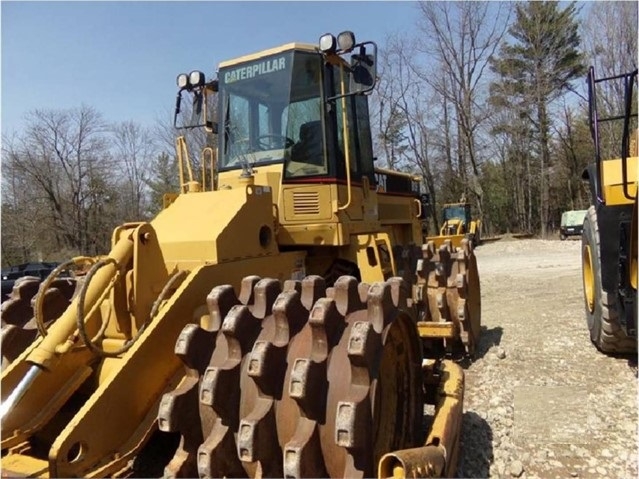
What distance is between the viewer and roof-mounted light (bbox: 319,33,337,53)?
4.72 metres

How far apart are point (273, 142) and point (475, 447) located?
3.11m

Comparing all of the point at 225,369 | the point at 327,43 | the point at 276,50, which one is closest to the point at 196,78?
the point at 276,50

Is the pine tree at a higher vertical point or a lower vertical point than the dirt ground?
higher

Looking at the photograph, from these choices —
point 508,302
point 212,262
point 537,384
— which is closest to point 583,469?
point 537,384

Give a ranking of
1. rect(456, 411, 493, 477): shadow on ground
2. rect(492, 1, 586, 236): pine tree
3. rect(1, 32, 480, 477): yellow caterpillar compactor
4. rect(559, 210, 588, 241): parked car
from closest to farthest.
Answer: rect(1, 32, 480, 477): yellow caterpillar compactor
rect(456, 411, 493, 477): shadow on ground
rect(559, 210, 588, 241): parked car
rect(492, 1, 586, 236): pine tree

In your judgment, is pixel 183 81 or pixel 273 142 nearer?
pixel 273 142

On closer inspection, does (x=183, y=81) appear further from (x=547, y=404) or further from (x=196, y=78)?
(x=547, y=404)

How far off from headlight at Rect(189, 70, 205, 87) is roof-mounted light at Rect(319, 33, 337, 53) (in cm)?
146

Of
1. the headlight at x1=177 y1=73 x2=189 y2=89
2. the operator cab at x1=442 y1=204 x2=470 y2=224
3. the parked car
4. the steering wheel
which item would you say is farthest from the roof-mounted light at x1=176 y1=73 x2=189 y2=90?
the parked car

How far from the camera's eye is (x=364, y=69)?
14.6ft

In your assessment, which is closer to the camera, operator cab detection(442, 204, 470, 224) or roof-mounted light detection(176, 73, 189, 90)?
roof-mounted light detection(176, 73, 189, 90)

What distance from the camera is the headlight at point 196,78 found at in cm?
556

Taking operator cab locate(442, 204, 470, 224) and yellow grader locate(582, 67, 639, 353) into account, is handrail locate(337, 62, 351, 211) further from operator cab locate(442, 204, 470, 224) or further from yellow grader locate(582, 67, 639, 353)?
operator cab locate(442, 204, 470, 224)

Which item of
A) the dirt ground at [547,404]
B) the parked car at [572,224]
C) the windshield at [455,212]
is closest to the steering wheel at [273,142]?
the dirt ground at [547,404]
